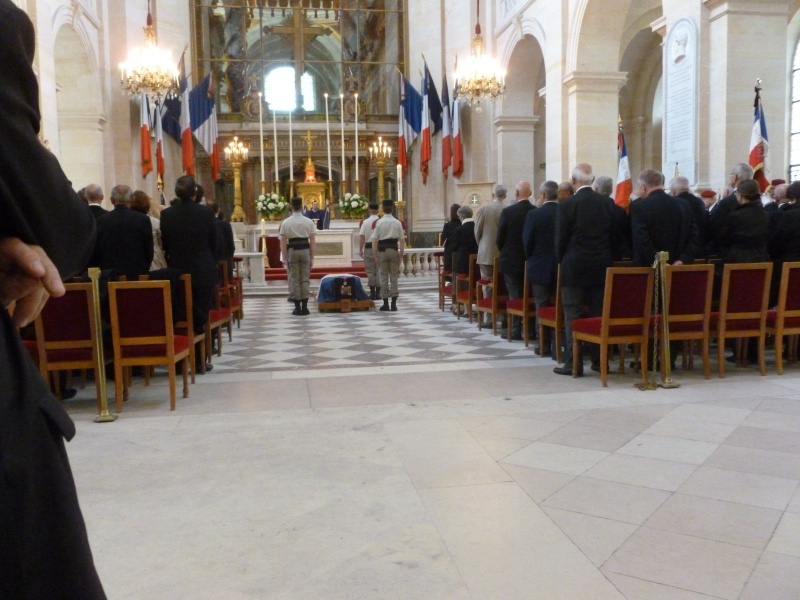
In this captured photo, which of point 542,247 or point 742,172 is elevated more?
point 742,172

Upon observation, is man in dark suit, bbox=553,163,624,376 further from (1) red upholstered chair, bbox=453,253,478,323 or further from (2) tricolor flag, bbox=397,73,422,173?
(2) tricolor flag, bbox=397,73,422,173

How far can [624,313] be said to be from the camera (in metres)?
5.35

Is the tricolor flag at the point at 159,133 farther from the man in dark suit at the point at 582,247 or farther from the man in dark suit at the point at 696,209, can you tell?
the man in dark suit at the point at 696,209

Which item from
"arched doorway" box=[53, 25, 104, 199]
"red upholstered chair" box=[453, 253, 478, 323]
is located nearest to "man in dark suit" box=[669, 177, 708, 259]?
"red upholstered chair" box=[453, 253, 478, 323]

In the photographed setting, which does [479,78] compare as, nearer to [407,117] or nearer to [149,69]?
[407,117]

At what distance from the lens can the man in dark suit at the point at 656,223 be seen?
5676 millimetres

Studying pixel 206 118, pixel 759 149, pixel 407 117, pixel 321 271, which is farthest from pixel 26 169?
pixel 407 117

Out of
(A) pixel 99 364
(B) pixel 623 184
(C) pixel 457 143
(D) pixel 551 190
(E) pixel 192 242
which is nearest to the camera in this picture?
(A) pixel 99 364

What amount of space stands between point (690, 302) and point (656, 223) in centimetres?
71

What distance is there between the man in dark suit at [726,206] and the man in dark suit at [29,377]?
6.20 meters

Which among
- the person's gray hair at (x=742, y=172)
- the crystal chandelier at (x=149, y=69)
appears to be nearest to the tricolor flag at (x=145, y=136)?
the crystal chandelier at (x=149, y=69)

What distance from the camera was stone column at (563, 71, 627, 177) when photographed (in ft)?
40.9

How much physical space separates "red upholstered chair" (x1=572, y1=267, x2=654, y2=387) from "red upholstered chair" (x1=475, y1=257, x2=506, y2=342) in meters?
2.50

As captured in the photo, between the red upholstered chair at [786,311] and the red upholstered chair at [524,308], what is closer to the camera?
the red upholstered chair at [786,311]
